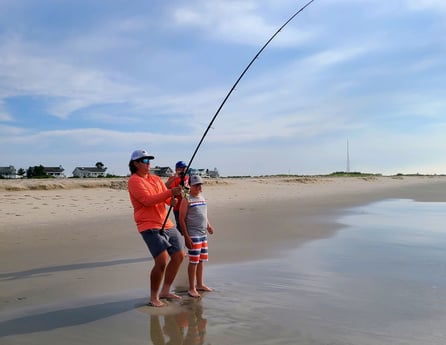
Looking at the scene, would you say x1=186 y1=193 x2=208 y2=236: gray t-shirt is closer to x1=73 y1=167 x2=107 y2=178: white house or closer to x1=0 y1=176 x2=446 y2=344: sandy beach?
x1=0 y1=176 x2=446 y2=344: sandy beach

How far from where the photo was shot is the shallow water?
352cm

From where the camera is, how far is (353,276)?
5.57 meters

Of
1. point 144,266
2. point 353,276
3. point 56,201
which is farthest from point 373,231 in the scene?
point 56,201

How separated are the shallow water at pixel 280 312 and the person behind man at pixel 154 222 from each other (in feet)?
0.98

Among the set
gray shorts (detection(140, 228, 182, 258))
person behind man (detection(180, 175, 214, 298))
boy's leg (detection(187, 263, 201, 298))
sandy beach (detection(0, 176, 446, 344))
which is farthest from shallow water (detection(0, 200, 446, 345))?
gray shorts (detection(140, 228, 182, 258))

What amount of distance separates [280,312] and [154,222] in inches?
60.6

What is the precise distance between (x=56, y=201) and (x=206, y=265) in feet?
30.0

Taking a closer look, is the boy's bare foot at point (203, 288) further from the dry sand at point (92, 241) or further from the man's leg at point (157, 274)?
the dry sand at point (92, 241)

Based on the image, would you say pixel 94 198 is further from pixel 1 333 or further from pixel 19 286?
pixel 1 333

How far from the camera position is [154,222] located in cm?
436

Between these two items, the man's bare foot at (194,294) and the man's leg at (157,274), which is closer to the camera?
the man's leg at (157,274)

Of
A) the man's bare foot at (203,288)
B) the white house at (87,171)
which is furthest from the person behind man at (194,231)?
the white house at (87,171)

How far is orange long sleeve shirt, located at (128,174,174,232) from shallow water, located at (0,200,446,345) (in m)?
0.85

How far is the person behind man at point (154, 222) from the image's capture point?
4.28 m
